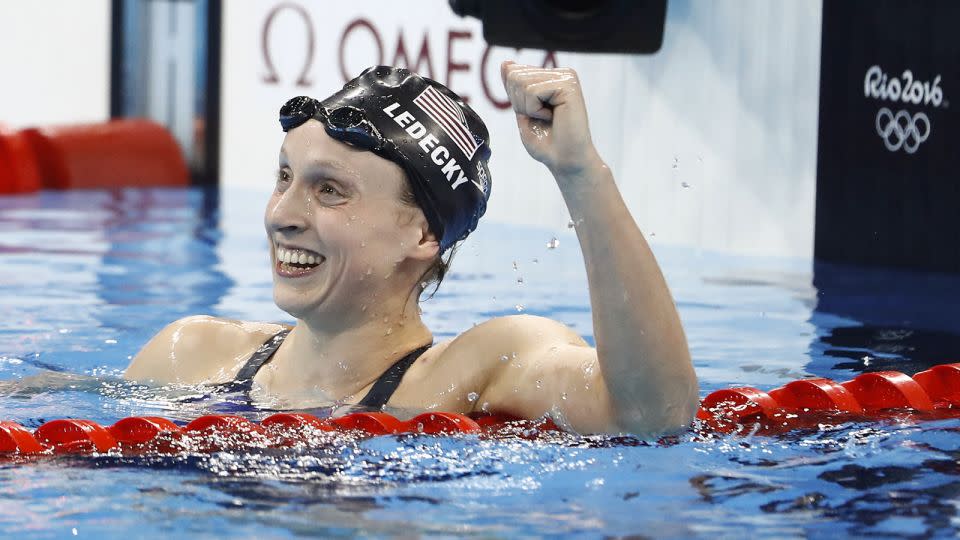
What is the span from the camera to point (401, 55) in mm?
12180

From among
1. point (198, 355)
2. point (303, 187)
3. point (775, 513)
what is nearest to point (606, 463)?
point (775, 513)

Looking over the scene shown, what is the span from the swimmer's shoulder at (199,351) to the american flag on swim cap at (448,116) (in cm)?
86

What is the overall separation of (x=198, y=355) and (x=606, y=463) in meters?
1.40

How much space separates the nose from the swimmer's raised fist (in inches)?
35.3

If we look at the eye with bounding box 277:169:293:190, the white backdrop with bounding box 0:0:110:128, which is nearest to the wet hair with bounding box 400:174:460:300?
the eye with bounding box 277:169:293:190

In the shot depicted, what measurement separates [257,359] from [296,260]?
519mm

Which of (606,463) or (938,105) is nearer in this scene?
(606,463)

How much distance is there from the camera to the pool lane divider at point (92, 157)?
13.0 m

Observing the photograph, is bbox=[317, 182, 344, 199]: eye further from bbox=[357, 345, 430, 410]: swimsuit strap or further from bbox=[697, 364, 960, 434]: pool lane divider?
bbox=[697, 364, 960, 434]: pool lane divider

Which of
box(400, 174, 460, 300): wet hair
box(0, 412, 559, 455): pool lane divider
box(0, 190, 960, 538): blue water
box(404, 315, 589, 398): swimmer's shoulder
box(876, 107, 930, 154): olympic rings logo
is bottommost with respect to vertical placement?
box(0, 190, 960, 538): blue water

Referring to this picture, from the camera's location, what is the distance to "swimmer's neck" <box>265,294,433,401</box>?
372 centimetres

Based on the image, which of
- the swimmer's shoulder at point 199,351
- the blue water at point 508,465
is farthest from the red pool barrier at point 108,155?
the swimmer's shoulder at point 199,351

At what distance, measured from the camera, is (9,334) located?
589cm

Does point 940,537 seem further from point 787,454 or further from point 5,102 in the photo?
point 5,102
